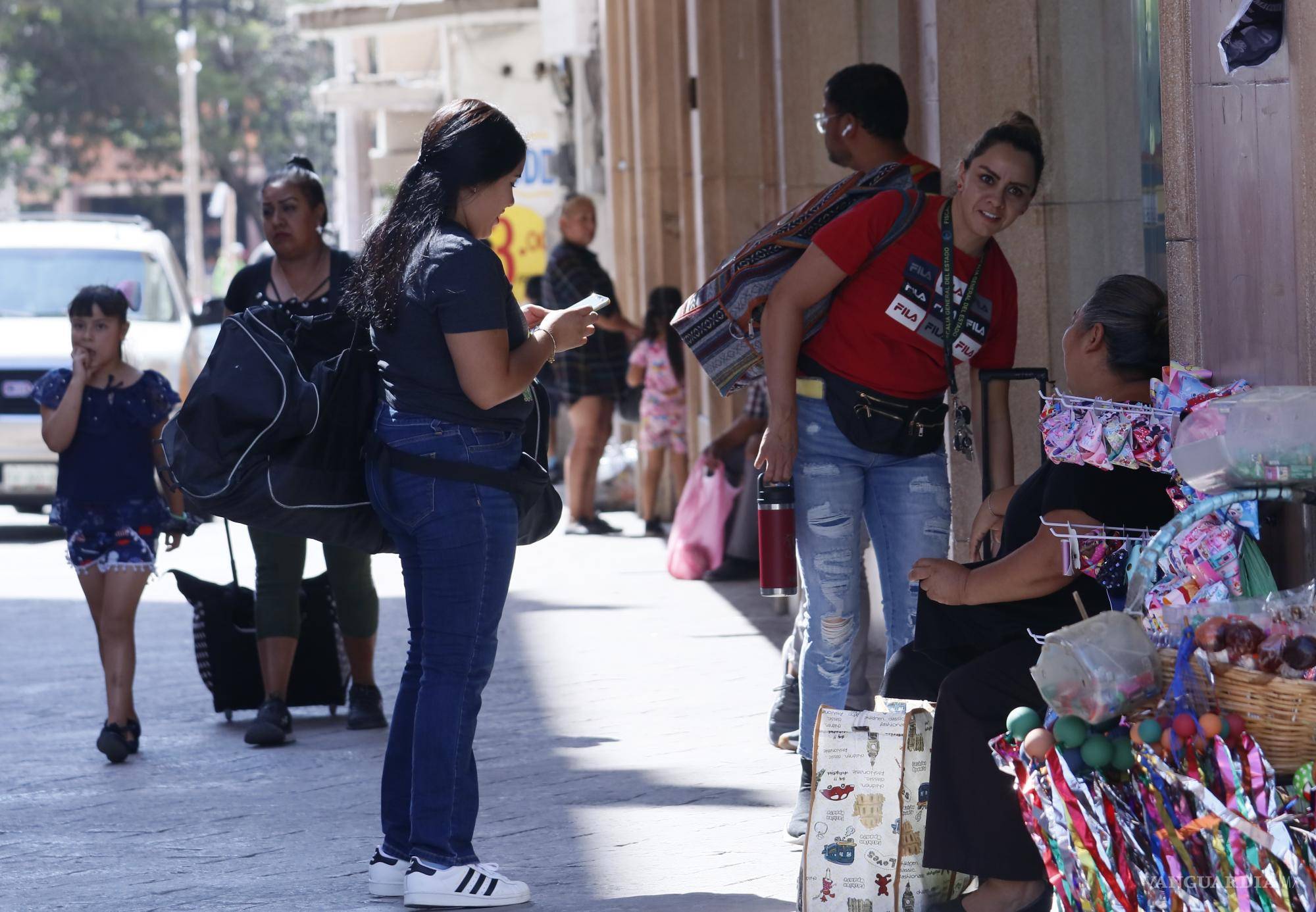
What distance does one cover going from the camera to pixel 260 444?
192 inches

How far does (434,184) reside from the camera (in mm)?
4625

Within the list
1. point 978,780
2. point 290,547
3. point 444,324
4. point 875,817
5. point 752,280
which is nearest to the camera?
point 978,780

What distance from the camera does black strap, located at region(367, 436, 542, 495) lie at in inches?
183

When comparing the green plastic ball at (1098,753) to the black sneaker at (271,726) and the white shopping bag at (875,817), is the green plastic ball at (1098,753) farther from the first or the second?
the black sneaker at (271,726)

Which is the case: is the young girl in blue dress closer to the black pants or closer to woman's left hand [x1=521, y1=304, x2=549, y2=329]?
woman's left hand [x1=521, y1=304, x2=549, y2=329]

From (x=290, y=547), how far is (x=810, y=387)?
7.74 ft

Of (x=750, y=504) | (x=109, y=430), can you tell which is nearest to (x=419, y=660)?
(x=109, y=430)

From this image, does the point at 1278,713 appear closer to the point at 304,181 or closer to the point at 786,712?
the point at 786,712

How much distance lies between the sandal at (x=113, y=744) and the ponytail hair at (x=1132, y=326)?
366cm

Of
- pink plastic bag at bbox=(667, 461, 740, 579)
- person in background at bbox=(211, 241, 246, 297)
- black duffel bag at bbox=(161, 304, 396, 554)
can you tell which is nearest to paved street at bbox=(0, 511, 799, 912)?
pink plastic bag at bbox=(667, 461, 740, 579)

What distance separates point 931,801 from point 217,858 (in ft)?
7.06

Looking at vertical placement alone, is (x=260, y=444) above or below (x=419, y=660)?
above

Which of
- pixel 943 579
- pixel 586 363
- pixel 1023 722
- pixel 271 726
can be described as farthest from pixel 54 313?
pixel 1023 722

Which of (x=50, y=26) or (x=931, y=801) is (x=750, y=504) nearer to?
(x=931, y=801)
